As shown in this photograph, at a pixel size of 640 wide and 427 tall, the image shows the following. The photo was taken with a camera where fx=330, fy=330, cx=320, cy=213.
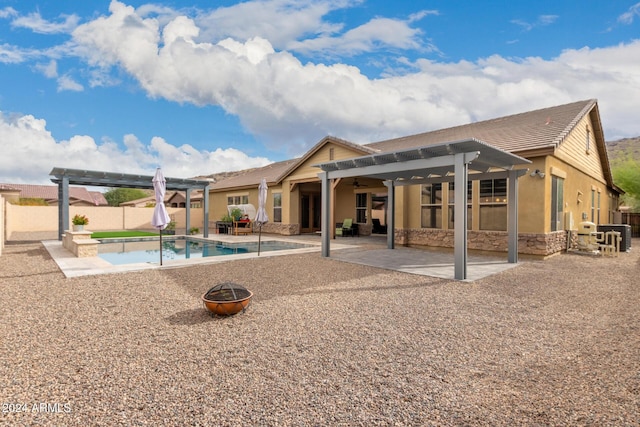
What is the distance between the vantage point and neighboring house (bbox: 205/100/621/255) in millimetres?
10344

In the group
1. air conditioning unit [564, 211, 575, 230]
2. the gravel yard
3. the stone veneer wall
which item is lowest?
the gravel yard

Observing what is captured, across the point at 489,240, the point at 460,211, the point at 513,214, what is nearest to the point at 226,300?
the point at 460,211

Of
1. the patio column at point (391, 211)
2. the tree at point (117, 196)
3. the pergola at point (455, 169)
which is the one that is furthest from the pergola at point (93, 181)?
the tree at point (117, 196)

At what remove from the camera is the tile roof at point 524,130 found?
1064cm

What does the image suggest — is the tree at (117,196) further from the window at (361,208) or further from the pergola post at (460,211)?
the pergola post at (460,211)

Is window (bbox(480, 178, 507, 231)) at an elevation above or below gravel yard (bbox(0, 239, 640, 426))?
above

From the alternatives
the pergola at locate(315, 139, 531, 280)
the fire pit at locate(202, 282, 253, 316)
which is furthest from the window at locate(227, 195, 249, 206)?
the fire pit at locate(202, 282, 253, 316)

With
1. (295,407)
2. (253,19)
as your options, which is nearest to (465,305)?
(295,407)

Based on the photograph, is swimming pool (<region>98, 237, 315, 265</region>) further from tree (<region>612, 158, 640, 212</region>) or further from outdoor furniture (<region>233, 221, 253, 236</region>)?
tree (<region>612, 158, 640, 212</region>)

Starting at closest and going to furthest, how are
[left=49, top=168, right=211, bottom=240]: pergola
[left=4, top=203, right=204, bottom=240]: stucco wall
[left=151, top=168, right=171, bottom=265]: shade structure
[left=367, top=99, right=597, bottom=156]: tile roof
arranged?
[left=151, top=168, right=171, bottom=265]: shade structure
[left=367, top=99, right=597, bottom=156]: tile roof
[left=49, top=168, right=211, bottom=240]: pergola
[left=4, top=203, right=204, bottom=240]: stucco wall

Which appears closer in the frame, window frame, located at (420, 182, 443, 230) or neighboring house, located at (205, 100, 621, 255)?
neighboring house, located at (205, 100, 621, 255)

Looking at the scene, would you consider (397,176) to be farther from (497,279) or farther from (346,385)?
(346,385)

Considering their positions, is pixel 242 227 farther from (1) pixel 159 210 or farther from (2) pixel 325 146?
(1) pixel 159 210

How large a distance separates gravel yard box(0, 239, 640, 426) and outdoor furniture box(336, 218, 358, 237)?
1217 centimetres
